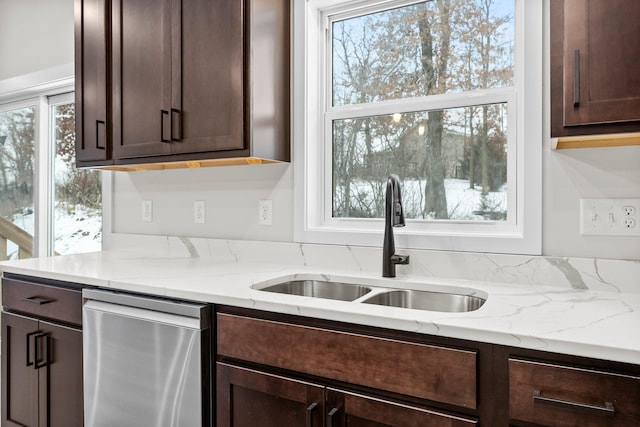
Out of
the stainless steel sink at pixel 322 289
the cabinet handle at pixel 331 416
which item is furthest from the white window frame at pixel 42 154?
the cabinet handle at pixel 331 416

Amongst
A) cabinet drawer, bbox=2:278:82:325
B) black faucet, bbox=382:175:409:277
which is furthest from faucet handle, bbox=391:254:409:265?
cabinet drawer, bbox=2:278:82:325

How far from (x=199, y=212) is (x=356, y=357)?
140 cm

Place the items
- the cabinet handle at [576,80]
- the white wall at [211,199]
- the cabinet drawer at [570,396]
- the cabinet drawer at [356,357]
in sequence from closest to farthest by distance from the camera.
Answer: the cabinet drawer at [570,396] < the cabinet drawer at [356,357] < the cabinet handle at [576,80] < the white wall at [211,199]

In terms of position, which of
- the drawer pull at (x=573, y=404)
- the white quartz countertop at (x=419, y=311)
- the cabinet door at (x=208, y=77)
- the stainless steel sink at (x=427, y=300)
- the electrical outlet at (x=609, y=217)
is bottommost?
the drawer pull at (x=573, y=404)

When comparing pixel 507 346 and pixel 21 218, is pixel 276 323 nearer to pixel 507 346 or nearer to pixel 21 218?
pixel 507 346

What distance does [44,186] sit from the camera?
3.00m

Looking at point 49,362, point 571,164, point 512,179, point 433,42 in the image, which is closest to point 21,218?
point 49,362

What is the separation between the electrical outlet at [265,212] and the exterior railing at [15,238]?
6.83 feet

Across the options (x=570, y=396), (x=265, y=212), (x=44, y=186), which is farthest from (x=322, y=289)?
(x=44, y=186)

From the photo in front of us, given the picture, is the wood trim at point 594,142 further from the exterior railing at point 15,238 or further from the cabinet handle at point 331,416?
the exterior railing at point 15,238

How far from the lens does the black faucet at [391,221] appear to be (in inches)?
61.9

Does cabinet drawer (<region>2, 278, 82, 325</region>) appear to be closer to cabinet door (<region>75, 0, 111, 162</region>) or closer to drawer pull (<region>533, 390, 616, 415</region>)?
cabinet door (<region>75, 0, 111, 162</region>)

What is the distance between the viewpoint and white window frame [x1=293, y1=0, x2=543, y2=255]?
5.01 ft

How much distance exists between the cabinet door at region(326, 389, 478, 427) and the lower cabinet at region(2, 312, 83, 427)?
112 cm
